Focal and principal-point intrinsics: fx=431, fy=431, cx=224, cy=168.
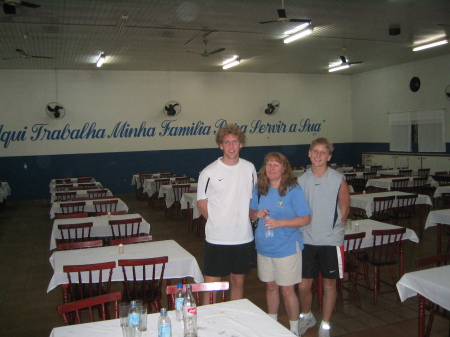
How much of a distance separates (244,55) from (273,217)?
10.00 meters

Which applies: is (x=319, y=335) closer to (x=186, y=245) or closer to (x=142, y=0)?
(x=186, y=245)

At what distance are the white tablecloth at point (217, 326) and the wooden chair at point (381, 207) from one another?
4.92 m

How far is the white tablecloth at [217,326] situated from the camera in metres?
2.25

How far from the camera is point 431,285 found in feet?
9.65

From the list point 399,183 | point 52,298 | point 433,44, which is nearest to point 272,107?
point 433,44

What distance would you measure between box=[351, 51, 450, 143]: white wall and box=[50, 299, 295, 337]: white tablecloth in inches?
502

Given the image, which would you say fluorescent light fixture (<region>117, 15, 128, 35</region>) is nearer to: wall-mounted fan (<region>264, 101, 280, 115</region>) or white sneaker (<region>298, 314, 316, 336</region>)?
white sneaker (<region>298, 314, 316, 336</region>)

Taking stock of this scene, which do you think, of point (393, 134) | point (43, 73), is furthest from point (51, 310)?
point (393, 134)

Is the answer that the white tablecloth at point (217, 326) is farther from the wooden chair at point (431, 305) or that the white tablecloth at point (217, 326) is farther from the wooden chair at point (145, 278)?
the wooden chair at point (431, 305)

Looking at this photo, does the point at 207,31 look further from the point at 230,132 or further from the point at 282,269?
the point at 282,269

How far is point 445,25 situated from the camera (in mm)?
9641

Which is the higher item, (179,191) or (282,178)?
(282,178)

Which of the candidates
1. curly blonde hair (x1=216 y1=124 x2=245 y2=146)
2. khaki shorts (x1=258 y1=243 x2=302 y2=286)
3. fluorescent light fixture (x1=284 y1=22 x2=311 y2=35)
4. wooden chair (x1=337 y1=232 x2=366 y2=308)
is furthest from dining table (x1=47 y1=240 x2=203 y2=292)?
fluorescent light fixture (x1=284 y1=22 x2=311 y2=35)

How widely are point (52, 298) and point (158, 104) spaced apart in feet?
34.0
